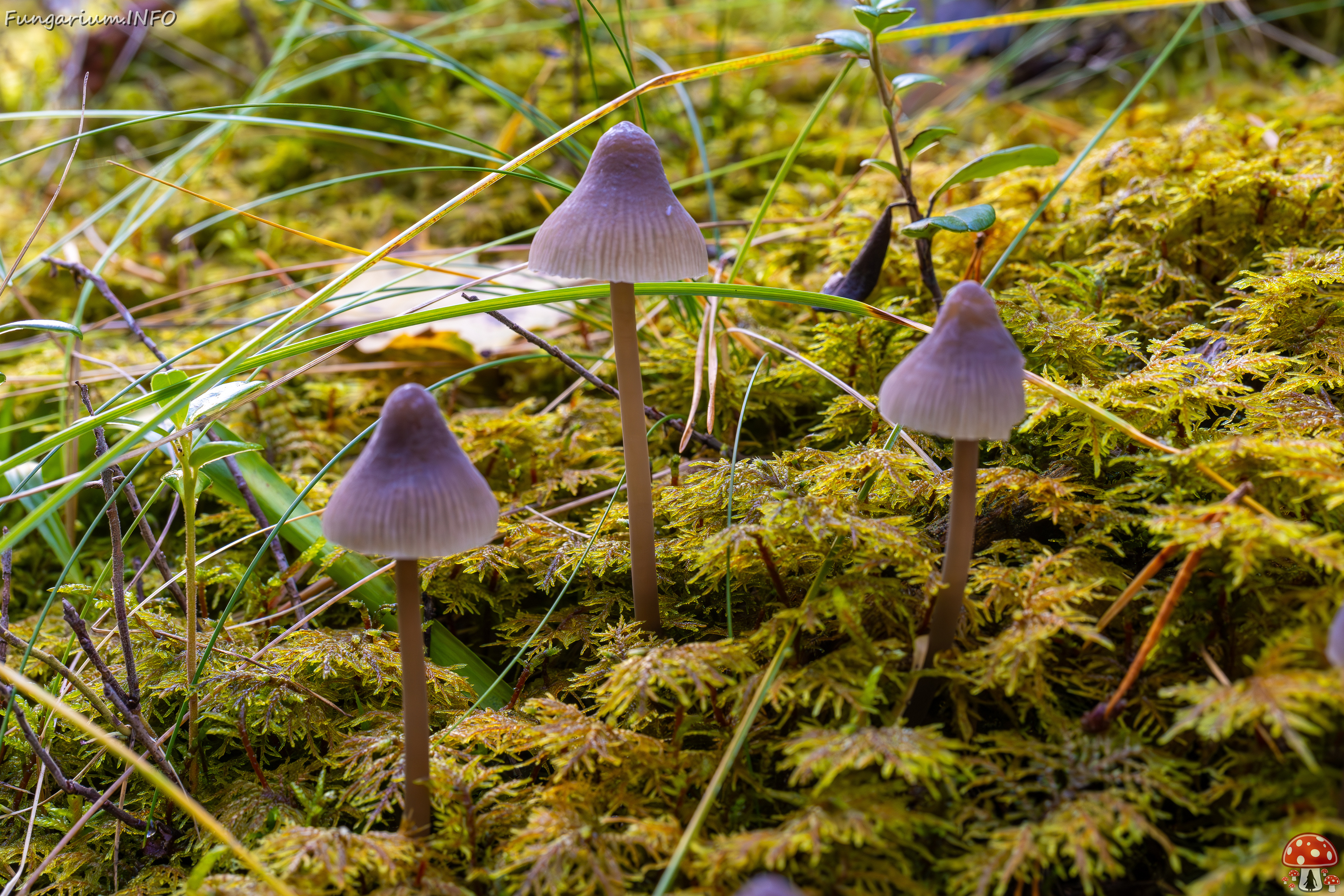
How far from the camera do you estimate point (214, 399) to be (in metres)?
1.49

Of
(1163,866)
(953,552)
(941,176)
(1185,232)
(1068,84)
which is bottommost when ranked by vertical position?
(1163,866)

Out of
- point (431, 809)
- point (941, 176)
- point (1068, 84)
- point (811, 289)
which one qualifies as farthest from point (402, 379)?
point (1068, 84)

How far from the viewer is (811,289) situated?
2.49 meters

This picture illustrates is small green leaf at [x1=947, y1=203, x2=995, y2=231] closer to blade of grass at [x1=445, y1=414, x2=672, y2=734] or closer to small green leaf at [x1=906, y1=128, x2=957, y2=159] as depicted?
small green leaf at [x1=906, y1=128, x2=957, y2=159]

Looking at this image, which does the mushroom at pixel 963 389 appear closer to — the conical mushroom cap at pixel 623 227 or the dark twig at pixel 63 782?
the conical mushroom cap at pixel 623 227

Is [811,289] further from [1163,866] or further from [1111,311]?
[1163,866]

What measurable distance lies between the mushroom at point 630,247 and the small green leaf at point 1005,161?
0.73 m

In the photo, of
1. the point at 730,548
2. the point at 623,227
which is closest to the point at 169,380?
the point at 623,227

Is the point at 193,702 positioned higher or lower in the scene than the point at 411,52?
lower

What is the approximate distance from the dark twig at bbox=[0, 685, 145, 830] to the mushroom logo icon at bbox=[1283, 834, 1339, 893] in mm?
1766

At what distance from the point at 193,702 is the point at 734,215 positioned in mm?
2411

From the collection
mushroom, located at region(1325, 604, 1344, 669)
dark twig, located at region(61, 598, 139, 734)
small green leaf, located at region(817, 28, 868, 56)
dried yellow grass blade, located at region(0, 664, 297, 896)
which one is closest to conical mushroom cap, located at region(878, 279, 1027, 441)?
mushroom, located at region(1325, 604, 1344, 669)

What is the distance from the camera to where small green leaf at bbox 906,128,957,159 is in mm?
1932

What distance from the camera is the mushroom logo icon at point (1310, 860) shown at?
1.10 metres
